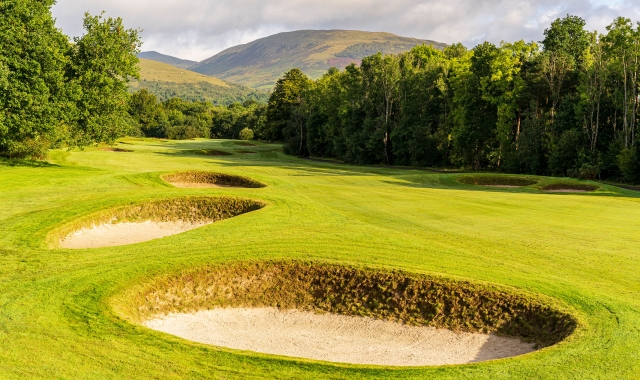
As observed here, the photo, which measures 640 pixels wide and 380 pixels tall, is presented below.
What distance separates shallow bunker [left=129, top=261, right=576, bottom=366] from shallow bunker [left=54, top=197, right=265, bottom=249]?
6.69 m

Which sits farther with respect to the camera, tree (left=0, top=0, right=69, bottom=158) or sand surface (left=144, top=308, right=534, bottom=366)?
tree (left=0, top=0, right=69, bottom=158)

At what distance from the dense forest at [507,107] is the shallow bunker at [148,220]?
118ft

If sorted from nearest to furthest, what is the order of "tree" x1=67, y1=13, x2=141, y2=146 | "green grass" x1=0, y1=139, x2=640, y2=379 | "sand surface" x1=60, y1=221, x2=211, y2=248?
"green grass" x1=0, y1=139, x2=640, y2=379 → "sand surface" x1=60, y1=221, x2=211, y2=248 → "tree" x1=67, y1=13, x2=141, y2=146

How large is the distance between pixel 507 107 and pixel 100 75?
39896mm

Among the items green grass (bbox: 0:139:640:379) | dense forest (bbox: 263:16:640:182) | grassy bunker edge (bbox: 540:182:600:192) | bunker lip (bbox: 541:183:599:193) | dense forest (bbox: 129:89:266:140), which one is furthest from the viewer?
dense forest (bbox: 129:89:266:140)

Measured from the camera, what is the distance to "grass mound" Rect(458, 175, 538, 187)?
38.3 m

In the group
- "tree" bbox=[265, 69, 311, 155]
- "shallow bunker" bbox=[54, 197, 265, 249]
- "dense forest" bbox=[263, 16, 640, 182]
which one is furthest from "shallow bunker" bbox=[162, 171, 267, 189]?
"tree" bbox=[265, 69, 311, 155]

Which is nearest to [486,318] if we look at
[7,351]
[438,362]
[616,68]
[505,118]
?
[438,362]

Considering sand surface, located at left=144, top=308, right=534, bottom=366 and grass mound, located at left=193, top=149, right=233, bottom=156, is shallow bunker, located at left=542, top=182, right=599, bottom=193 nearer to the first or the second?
Result: sand surface, located at left=144, top=308, right=534, bottom=366

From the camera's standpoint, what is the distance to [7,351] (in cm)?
813

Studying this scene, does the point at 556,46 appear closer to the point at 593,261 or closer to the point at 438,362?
the point at 593,261

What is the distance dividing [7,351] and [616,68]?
5113 centimetres

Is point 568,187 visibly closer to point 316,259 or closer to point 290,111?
point 316,259

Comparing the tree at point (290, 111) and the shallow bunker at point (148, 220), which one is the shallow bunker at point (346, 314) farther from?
the tree at point (290, 111)
